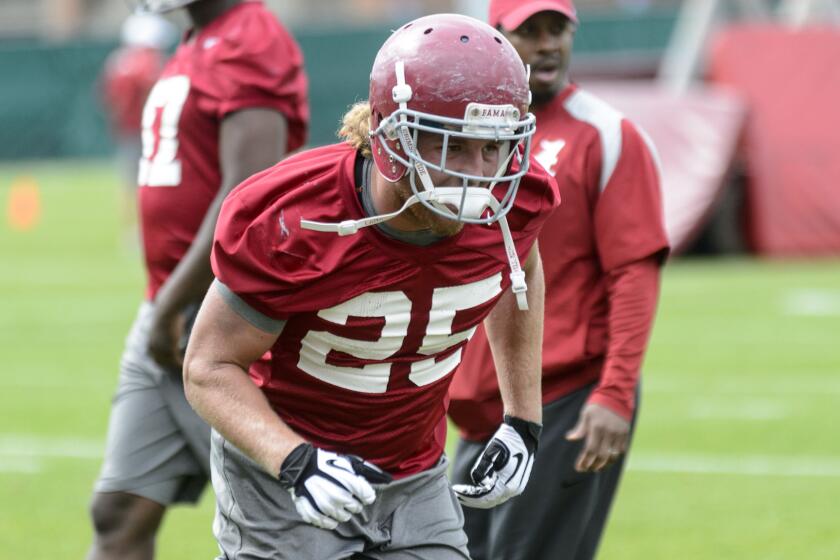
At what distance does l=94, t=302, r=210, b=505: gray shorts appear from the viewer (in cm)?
475

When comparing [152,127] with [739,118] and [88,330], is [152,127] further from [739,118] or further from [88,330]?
[739,118]

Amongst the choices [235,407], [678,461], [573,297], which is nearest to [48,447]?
[678,461]

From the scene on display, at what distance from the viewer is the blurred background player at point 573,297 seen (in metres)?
4.49

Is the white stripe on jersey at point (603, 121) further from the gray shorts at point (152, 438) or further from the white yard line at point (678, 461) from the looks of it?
the white yard line at point (678, 461)

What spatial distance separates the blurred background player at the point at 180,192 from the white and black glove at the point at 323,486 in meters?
1.48

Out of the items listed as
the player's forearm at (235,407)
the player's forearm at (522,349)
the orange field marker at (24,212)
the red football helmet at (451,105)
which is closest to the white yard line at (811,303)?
the player's forearm at (522,349)

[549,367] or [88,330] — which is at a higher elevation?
[549,367]

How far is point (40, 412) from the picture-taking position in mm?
9328

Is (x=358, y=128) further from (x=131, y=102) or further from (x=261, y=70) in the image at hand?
(x=131, y=102)

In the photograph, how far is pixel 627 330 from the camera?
14.6 feet

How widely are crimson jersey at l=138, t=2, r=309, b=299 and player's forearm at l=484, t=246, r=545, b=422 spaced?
123cm

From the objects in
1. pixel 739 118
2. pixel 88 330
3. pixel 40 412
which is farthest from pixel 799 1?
pixel 40 412

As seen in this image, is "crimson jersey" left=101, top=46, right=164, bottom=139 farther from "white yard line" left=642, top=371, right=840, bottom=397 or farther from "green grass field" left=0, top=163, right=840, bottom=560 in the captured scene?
"white yard line" left=642, top=371, right=840, bottom=397

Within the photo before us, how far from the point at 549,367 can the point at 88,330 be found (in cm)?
807
